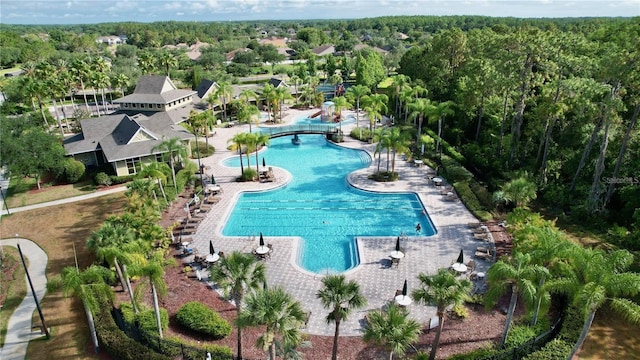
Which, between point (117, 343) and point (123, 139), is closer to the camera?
point (117, 343)

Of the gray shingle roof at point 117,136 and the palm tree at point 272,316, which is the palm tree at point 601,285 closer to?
the palm tree at point 272,316

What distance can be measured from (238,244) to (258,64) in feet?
330

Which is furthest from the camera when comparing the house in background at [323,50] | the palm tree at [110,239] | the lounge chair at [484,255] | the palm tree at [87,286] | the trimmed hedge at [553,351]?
the house in background at [323,50]

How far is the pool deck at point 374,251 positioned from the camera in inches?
802

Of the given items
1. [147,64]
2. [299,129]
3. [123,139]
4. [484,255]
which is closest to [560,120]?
[484,255]

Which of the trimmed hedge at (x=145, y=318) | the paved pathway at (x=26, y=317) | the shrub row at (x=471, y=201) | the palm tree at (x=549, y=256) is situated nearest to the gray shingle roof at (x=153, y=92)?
the paved pathway at (x=26, y=317)

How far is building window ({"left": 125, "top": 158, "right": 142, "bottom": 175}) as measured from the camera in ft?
124

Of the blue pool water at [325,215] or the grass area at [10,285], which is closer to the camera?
the grass area at [10,285]

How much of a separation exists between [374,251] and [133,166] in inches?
987

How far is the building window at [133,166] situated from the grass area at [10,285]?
12.7 meters

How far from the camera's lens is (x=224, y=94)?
177 feet

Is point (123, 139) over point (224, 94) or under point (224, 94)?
under

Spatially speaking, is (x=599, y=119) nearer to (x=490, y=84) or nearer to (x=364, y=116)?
(x=490, y=84)

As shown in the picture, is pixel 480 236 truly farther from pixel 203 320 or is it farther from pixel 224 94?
pixel 224 94
